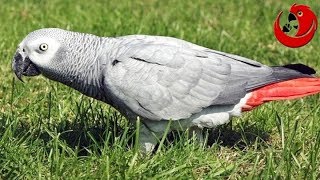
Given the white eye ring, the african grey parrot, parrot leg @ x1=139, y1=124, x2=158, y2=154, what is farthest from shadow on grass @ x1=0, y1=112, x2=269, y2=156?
the white eye ring

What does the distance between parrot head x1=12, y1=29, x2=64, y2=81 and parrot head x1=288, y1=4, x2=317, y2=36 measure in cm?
120

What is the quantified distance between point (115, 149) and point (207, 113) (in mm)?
520

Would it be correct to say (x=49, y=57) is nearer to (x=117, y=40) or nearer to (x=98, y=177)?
(x=117, y=40)

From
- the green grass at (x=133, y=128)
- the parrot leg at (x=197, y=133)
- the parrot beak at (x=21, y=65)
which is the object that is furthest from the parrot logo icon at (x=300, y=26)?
the parrot beak at (x=21, y=65)

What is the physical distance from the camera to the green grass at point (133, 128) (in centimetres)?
283

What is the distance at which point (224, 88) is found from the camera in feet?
9.94

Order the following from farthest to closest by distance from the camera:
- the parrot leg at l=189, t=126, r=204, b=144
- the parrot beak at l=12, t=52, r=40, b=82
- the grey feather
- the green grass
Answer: the parrot leg at l=189, t=126, r=204, b=144, the parrot beak at l=12, t=52, r=40, b=82, the grey feather, the green grass

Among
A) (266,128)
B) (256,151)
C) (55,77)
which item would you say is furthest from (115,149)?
(266,128)

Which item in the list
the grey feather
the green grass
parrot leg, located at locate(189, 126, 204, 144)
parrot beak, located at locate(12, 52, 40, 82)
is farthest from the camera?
parrot leg, located at locate(189, 126, 204, 144)

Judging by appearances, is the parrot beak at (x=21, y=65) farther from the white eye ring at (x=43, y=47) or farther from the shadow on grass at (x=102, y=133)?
the shadow on grass at (x=102, y=133)

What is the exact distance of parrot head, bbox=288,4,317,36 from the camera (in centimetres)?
306

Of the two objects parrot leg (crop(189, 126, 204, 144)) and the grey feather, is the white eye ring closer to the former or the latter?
the grey feather

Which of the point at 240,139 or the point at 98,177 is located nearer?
the point at 98,177

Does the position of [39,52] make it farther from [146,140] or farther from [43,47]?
[146,140]
